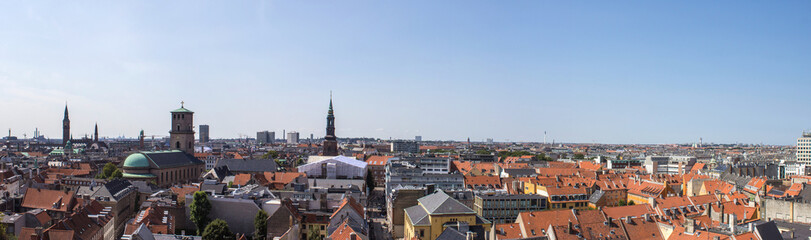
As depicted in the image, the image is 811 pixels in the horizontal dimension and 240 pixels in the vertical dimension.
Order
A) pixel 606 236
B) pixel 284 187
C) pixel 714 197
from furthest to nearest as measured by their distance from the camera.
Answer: pixel 284 187, pixel 714 197, pixel 606 236

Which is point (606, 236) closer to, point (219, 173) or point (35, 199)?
point (35, 199)

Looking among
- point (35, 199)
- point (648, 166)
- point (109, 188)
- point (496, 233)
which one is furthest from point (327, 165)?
point (648, 166)

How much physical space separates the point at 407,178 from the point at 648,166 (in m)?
90.0

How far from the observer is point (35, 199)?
67625mm

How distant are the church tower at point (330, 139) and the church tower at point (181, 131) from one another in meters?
31.6

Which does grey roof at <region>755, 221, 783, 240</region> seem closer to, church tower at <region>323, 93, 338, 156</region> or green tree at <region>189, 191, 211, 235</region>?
green tree at <region>189, 191, 211, 235</region>

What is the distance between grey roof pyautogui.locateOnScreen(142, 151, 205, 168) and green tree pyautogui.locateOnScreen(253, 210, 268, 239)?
47.1 m

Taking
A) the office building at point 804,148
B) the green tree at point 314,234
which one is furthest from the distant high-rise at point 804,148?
the green tree at point 314,234

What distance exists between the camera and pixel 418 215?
59031 millimetres

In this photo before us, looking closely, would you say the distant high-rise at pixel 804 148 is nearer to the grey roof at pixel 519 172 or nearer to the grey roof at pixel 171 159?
the grey roof at pixel 519 172

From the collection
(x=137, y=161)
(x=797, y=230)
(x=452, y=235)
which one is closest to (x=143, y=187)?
(x=137, y=161)

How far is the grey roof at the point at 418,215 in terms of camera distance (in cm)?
5644

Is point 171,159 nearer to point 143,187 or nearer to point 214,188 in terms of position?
point 143,187

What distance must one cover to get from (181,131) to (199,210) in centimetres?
6299
